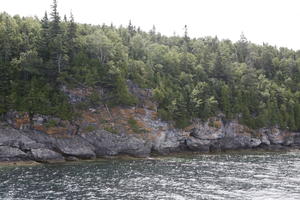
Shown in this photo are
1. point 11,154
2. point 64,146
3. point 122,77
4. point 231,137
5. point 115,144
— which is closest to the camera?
point 11,154

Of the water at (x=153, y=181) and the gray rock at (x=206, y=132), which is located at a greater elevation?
the gray rock at (x=206, y=132)

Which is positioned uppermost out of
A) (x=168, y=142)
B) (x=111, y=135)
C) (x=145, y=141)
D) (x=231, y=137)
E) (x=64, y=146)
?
(x=111, y=135)

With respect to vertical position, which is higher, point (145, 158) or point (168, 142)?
point (168, 142)

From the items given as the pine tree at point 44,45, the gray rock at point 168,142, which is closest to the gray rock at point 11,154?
the pine tree at point 44,45

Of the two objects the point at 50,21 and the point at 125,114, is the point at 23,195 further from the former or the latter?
the point at 50,21

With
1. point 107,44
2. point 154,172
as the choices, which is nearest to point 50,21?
point 107,44

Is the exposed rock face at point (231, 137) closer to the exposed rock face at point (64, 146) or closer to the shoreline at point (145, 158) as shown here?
the shoreline at point (145, 158)

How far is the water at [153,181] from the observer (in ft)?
131

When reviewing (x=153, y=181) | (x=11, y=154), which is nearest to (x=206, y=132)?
(x=153, y=181)

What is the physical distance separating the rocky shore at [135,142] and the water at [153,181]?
661 centimetres

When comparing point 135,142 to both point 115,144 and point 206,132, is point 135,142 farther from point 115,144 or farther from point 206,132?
point 206,132

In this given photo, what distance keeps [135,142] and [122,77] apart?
17955 mm

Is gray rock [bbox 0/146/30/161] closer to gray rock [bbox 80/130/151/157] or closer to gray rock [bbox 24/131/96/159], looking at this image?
gray rock [bbox 24/131/96/159]

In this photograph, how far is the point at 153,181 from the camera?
4822 centimetres
